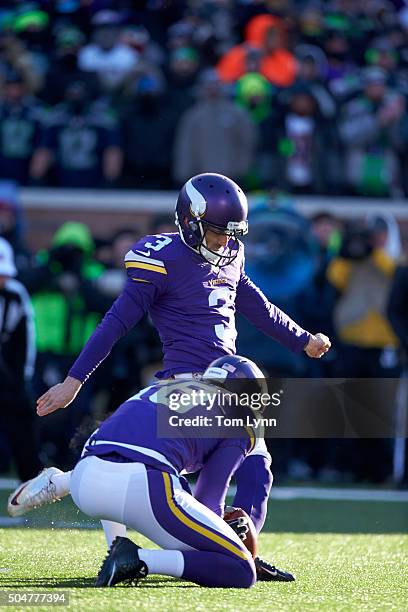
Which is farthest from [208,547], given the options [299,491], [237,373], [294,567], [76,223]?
[76,223]

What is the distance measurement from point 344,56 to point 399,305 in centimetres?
492

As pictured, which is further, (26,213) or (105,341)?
(26,213)

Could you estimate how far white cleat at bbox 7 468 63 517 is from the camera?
19.0 feet

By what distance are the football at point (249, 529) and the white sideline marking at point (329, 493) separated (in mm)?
3589

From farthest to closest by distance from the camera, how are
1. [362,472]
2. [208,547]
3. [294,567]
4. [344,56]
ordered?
[344,56] < [362,472] < [294,567] < [208,547]

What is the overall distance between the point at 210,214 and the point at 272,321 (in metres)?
0.79

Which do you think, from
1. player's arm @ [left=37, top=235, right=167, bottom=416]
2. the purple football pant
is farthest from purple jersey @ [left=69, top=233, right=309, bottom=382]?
the purple football pant

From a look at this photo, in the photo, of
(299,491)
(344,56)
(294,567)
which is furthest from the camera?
(344,56)

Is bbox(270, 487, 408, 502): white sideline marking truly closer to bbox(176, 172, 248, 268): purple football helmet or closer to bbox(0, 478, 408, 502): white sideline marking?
bbox(0, 478, 408, 502): white sideline marking

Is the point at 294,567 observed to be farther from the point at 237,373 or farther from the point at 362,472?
the point at 362,472

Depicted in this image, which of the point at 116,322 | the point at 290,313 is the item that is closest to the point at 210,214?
the point at 116,322

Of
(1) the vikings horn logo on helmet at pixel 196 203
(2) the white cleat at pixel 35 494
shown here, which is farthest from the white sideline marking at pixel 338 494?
(1) the vikings horn logo on helmet at pixel 196 203

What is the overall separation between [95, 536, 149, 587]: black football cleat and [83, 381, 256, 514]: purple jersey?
1.15 ft

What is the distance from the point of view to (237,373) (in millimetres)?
5547
